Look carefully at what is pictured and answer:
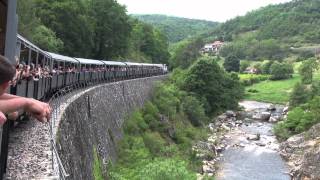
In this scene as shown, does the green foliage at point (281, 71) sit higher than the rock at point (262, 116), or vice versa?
the green foliage at point (281, 71)

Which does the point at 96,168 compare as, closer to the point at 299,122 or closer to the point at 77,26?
the point at 77,26

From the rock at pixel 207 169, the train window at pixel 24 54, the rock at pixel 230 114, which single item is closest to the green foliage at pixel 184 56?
the rock at pixel 230 114

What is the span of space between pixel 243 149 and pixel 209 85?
2154 cm

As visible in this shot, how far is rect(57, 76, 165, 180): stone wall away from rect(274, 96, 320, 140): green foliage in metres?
26.8

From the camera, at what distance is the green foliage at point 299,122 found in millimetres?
71562

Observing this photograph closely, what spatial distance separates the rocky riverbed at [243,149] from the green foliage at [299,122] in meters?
1.65

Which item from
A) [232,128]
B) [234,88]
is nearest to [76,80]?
[232,128]

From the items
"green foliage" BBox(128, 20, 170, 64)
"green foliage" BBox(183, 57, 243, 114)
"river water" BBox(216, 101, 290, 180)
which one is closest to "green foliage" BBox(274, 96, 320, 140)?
"river water" BBox(216, 101, 290, 180)

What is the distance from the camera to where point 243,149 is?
61.7 meters

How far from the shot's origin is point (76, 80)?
114 feet

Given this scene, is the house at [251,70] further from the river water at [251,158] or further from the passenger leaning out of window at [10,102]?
the passenger leaning out of window at [10,102]

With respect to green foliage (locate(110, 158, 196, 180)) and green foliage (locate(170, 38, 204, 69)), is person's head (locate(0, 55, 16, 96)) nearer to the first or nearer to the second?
green foliage (locate(110, 158, 196, 180))

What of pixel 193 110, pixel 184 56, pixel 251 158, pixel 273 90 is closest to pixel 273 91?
pixel 273 90

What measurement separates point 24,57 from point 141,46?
3873 inches
